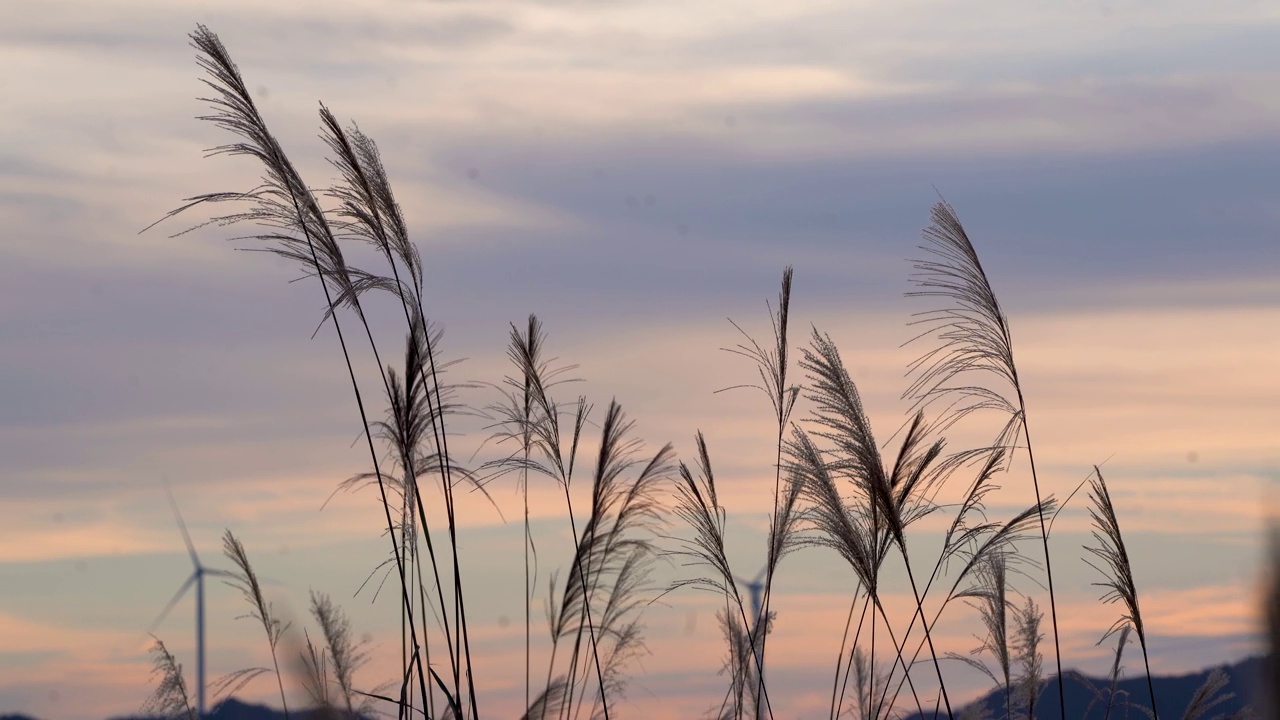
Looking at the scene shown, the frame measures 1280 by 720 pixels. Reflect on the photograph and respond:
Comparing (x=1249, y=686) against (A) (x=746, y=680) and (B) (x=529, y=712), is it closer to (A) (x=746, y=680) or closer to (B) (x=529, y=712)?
(B) (x=529, y=712)

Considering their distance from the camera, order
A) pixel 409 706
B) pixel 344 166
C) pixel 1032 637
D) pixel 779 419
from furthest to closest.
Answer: pixel 1032 637, pixel 779 419, pixel 409 706, pixel 344 166

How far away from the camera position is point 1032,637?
251 inches

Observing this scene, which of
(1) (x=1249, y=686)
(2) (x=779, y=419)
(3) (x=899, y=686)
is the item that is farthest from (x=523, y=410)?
(1) (x=1249, y=686)

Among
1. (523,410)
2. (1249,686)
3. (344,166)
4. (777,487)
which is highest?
(344,166)

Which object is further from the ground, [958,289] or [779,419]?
[958,289]

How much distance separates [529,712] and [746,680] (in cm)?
127

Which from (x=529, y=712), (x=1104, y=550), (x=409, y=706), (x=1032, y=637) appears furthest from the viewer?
(x=1032, y=637)

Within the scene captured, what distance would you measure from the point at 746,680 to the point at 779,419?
69.6 inches

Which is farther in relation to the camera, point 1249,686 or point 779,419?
point 779,419

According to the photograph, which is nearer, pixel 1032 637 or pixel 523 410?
pixel 523 410

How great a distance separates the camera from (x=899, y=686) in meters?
5.41

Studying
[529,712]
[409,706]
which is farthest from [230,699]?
[409,706]

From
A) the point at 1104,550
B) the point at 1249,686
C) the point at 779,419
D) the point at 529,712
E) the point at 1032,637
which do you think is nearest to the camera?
the point at 1249,686

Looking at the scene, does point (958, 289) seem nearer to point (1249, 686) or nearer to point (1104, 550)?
point (1104, 550)
